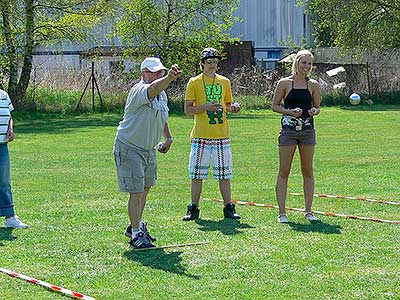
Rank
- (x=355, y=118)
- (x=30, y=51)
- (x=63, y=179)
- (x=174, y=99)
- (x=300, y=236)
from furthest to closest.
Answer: (x=174, y=99)
(x=30, y=51)
(x=355, y=118)
(x=63, y=179)
(x=300, y=236)

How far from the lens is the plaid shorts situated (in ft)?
33.9

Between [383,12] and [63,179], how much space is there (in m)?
31.9

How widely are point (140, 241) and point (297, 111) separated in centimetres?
245

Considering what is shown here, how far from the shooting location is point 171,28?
37.8 metres

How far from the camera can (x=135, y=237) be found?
8.48m

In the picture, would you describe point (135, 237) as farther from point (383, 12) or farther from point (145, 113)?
point (383, 12)

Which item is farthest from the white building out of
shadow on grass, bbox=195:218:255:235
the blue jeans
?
the blue jeans

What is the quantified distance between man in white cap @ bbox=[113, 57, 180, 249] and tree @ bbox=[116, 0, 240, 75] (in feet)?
94.2

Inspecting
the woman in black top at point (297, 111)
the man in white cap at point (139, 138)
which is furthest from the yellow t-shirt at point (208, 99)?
the man in white cap at point (139, 138)

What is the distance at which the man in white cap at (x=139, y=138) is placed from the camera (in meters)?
8.38

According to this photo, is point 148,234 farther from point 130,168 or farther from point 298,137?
point 298,137

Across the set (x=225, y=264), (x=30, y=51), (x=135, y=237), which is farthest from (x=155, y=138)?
(x=30, y=51)

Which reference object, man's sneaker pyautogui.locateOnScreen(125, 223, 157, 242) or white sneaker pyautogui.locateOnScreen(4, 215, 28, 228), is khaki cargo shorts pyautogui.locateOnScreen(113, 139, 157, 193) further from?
white sneaker pyautogui.locateOnScreen(4, 215, 28, 228)

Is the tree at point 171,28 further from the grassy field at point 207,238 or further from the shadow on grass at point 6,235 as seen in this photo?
the shadow on grass at point 6,235
